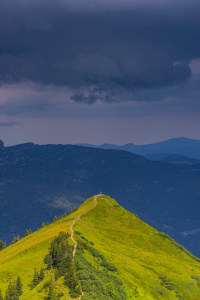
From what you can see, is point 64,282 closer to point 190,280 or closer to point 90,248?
point 90,248

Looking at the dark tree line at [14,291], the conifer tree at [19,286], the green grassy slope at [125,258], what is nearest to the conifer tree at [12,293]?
the dark tree line at [14,291]

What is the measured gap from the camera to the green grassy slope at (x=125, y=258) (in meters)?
96.5

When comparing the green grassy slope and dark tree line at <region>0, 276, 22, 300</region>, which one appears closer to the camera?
dark tree line at <region>0, 276, 22, 300</region>

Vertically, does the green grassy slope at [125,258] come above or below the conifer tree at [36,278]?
below

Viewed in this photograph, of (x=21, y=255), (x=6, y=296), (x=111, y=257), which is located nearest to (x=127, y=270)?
(x=111, y=257)

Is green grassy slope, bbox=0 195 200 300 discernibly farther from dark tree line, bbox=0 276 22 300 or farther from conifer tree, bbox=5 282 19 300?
conifer tree, bbox=5 282 19 300

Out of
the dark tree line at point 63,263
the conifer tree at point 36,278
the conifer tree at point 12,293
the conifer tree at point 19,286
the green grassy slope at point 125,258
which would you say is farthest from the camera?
the green grassy slope at point 125,258

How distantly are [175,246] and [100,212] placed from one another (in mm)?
46514

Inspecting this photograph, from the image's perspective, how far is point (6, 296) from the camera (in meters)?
75.2

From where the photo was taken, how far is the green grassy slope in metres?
96.5

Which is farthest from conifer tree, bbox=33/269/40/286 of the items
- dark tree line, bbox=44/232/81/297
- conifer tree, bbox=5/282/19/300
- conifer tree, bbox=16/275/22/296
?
conifer tree, bbox=5/282/19/300

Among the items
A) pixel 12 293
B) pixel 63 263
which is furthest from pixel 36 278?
pixel 12 293

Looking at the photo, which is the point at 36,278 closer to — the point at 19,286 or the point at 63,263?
the point at 19,286

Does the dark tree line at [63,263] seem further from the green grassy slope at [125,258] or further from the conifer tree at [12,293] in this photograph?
the conifer tree at [12,293]
